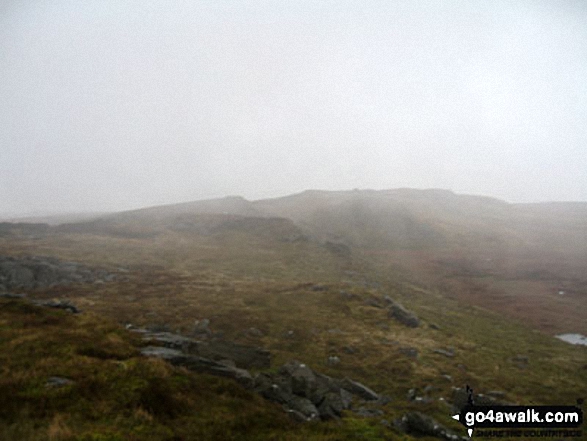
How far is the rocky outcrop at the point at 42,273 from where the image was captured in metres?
55.4

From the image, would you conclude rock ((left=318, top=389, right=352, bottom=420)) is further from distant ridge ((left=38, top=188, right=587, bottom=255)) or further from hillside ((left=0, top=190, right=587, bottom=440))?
distant ridge ((left=38, top=188, right=587, bottom=255))

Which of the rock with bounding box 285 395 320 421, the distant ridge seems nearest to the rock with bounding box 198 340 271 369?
the rock with bounding box 285 395 320 421

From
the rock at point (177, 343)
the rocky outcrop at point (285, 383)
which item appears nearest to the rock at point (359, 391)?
the rocky outcrop at point (285, 383)

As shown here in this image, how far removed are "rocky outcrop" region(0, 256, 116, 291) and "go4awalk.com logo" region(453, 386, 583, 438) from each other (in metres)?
57.7

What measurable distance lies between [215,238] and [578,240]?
395 ft

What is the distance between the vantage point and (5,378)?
14078 mm

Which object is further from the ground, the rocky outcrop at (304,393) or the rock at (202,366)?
the rock at (202,366)

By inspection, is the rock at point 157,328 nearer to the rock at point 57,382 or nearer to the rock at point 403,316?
the rock at point 57,382

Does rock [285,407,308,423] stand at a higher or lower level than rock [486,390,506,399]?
higher

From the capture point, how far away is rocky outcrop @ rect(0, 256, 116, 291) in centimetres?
5538

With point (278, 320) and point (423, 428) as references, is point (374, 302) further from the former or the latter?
point (423, 428)

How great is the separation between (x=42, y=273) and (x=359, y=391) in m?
57.2

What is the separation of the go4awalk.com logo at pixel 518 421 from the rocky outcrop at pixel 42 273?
57.7 meters

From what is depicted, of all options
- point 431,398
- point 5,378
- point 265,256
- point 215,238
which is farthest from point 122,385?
point 215,238
